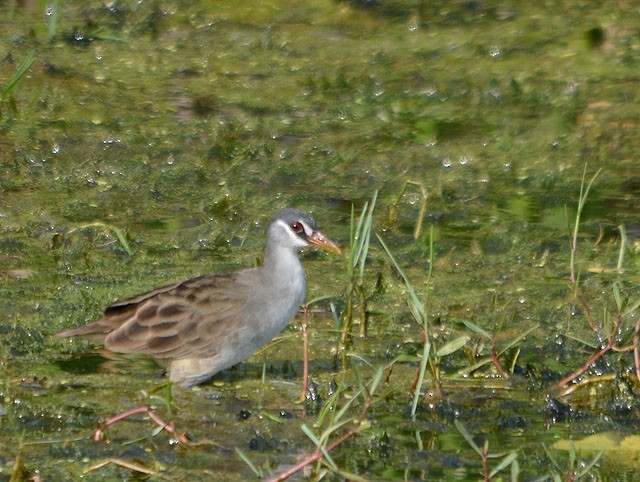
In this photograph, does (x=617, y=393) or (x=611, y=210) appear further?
(x=611, y=210)

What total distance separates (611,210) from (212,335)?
3.34m

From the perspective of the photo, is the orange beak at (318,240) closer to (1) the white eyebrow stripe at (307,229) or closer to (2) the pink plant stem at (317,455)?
(1) the white eyebrow stripe at (307,229)

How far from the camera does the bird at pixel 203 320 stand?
6109 mm

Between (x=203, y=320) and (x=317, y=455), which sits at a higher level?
(x=317, y=455)

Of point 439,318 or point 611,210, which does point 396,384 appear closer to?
point 439,318

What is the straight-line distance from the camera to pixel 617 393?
19.9 feet

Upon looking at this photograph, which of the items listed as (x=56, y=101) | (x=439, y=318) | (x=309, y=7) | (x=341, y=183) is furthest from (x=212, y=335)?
(x=309, y=7)

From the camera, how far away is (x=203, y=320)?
6160mm

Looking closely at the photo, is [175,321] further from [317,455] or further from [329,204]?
[329,204]

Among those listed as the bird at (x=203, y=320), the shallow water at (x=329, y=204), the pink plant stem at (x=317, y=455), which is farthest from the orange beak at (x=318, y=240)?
the pink plant stem at (x=317, y=455)

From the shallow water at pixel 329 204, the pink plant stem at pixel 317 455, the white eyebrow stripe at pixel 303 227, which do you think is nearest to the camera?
the pink plant stem at pixel 317 455

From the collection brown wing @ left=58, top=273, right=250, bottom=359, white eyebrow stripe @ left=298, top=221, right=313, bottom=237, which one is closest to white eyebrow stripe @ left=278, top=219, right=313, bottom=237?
white eyebrow stripe @ left=298, top=221, right=313, bottom=237

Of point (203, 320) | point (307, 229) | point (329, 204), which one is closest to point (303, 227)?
point (307, 229)

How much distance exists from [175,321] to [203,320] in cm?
14
